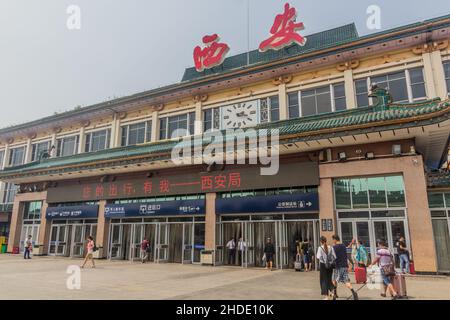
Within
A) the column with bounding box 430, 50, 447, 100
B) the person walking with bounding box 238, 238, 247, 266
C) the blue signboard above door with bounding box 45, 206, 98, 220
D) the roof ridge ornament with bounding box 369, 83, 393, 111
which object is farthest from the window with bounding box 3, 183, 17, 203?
the column with bounding box 430, 50, 447, 100

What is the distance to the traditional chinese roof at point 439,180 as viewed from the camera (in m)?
14.4

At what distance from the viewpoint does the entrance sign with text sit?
1677 centimetres

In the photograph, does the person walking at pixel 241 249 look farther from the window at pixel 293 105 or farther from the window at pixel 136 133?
the window at pixel 136 133

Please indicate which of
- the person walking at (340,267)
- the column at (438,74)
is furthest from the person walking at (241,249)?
the column at (438,74)

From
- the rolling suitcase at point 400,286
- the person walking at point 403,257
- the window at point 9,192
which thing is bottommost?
the rolling suitcase at point 400,286

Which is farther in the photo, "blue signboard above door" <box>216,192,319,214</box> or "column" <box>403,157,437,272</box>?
"blue signboard above door" <box>216,192,319,214</box>

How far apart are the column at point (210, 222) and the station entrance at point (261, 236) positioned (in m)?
0.32

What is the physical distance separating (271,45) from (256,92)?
2.86m

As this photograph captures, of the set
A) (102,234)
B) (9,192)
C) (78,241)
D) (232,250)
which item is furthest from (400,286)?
(9,192)

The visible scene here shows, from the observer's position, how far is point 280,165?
17.3m

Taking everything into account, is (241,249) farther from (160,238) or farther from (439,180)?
(439,180)

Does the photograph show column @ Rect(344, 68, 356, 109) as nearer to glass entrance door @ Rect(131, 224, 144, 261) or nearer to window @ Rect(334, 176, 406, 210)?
window @ Rect(334, 176, 406, 210)

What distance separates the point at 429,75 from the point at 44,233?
2708 cm

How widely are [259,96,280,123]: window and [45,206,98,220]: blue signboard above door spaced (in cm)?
1302
